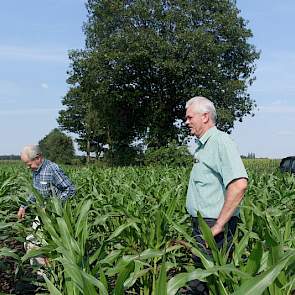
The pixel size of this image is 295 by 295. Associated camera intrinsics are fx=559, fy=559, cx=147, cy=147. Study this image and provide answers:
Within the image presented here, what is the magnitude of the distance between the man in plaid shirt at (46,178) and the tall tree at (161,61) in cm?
2746

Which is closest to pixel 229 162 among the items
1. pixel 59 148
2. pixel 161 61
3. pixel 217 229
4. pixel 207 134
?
pixel 207 134

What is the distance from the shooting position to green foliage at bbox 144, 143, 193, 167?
111ft

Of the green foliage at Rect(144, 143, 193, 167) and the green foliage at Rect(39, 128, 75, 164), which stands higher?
the green foliage at Rect(39, 128, 75, 164)

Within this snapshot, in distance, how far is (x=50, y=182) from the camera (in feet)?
20.1

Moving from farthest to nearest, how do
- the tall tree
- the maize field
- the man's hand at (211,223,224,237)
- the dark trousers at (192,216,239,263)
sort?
1. the tall tree
2. the dark trousers at (192,216,239,263)
3. the man's hand at (211,223,224,237)
4. the maize field

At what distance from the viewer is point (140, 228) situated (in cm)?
528

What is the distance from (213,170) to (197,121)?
0.35 m

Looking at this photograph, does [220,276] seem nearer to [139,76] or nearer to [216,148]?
[216,148]

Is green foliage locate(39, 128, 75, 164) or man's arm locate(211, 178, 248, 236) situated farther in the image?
green foliage locate(39, 128, 75, 164)

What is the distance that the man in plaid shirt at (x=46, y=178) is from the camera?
19.8 feet

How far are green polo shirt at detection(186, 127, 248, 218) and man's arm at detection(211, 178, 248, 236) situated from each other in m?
0.04

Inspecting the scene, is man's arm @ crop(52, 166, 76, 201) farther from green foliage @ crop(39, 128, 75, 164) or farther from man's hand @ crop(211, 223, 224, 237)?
green foliage @ crop(39, 128, 75, 164)

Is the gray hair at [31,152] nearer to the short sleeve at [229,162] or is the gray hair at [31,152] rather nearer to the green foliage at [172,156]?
the short sleeve at [229,162]

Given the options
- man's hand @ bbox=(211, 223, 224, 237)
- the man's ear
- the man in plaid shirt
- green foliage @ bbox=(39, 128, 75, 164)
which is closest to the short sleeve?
the man's ear
